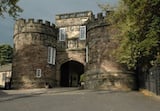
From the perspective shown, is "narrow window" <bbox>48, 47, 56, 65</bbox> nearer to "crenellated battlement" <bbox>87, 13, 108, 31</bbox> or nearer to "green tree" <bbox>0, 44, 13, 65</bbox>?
"crenellated battlement" <bbox>87, 13, 108, 31</bbox>

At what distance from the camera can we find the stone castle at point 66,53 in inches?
1251

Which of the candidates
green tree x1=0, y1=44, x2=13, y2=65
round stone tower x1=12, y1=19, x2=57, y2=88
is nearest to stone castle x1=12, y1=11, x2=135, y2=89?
round stone tower x1=12, y1=19, x2=57, y2=88

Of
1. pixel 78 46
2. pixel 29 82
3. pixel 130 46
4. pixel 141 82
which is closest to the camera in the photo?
pixel 130 46

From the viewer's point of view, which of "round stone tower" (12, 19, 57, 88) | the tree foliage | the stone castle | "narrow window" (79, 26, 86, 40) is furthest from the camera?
"narrow window" (79, 26, 86, 40)

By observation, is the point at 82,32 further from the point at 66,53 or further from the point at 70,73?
the point at 70,73

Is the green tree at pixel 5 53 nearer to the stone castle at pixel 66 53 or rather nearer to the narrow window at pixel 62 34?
the stone castle at pixel 66 53

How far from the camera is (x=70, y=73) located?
42.7 metres

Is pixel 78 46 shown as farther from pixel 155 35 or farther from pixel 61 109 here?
pixel 61 109

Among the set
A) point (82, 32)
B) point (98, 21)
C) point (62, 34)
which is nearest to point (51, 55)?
point (62, 34)

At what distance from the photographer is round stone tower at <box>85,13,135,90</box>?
31.2m

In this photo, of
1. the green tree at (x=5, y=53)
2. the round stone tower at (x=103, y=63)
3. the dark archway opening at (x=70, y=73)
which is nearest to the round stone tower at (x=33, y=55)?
the dark archway opening at (x=70, y=73)

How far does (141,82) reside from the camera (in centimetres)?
3073

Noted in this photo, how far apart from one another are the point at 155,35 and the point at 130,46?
7.74 ft

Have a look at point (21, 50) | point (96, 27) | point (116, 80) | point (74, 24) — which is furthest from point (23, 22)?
point (116, 80)
